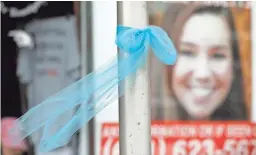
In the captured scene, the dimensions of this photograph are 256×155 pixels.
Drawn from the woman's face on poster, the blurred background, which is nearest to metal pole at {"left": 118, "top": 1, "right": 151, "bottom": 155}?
the blurred background

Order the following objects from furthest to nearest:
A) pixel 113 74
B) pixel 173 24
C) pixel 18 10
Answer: pixel 173 24
pixel 18 10
pixel 113 74

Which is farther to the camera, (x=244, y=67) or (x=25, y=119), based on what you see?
(x=244, y=67)

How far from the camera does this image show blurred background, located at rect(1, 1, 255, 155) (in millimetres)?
2559

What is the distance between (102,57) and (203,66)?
678 millimetres

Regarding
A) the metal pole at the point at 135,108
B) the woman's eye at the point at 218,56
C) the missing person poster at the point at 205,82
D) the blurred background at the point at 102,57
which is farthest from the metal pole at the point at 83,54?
the metal pole at the point at 135,108

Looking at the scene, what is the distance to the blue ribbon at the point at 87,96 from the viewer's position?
105 centimetres

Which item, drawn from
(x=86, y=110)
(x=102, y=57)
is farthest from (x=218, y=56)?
(x=86, y=110)

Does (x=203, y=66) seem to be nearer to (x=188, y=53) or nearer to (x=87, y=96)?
(x=188, y=53)

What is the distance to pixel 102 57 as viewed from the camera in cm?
257

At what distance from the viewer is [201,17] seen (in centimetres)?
280

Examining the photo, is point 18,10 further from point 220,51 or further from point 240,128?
point 240,128

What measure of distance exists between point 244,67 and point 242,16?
0.34m

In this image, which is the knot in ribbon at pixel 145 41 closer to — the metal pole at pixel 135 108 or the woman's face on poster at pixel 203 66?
the metal pole at pixel 135 108

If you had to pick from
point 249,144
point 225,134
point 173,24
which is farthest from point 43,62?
point 249,144
